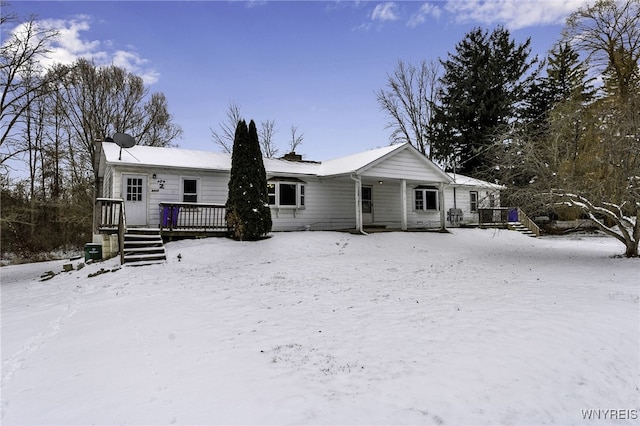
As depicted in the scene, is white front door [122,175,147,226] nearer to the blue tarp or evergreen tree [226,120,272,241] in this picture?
the blue tarp

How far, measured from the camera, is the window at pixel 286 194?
1659 cm

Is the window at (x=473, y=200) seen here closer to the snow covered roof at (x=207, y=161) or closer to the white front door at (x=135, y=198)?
the snow covered roof at (x=207, y=161)

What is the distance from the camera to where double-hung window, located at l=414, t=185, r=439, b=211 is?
2102 cm

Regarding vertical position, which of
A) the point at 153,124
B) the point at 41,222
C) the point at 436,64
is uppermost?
the point at 436,64

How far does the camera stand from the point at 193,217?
47.0 ft

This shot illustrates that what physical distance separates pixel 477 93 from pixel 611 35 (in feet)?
41.1

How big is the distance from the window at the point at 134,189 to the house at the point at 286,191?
1.4 inches

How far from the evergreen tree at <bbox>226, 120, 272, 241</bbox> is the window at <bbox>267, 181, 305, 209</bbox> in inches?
93.3

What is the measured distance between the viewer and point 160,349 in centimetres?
466

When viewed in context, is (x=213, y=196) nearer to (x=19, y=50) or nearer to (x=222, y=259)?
(x=222, y=259)

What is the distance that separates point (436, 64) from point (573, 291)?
31.6 metres

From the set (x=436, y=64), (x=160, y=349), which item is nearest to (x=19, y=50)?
(x=160, y=349)

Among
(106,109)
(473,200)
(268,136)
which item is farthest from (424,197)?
(106,109)

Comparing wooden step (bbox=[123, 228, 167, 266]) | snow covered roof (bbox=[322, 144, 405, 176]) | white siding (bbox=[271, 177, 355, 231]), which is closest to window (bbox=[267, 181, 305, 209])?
white siding (bbox=[271, 177, 355, 231])
